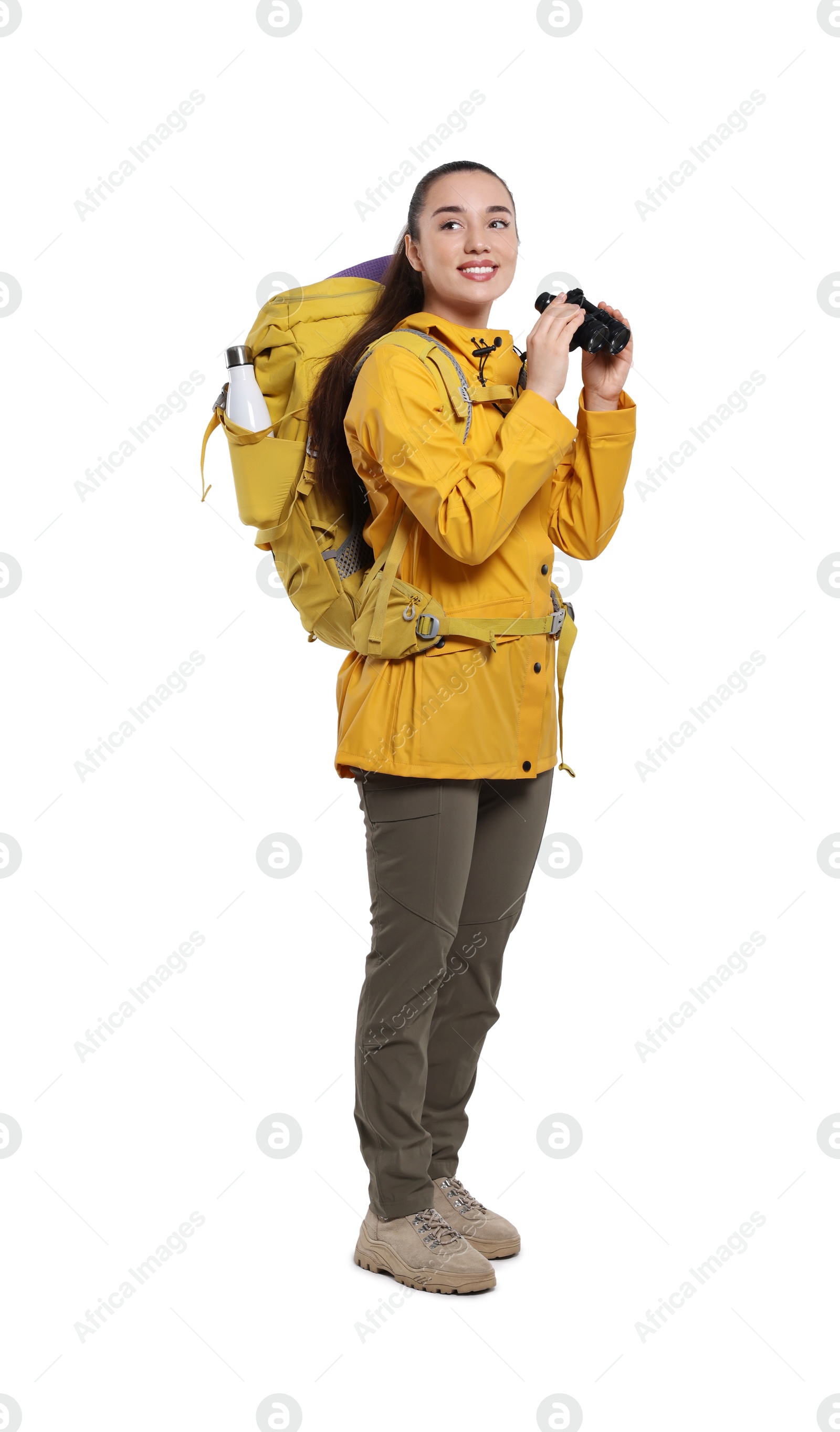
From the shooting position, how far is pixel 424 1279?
3730mm

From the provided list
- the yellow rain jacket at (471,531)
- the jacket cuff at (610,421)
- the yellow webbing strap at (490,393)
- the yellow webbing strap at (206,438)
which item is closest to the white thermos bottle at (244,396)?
the yellow webbing strap at (206,438)

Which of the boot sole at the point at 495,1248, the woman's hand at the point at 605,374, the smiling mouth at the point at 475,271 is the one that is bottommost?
the boot sole at the point at 495,1248

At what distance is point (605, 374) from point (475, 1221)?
7.79 ft

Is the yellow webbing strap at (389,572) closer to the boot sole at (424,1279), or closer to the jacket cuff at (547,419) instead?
the jacket cuff at (547,419)

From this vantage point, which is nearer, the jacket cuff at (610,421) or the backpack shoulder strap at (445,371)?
→ the backpack shoulder strap at (445,371)

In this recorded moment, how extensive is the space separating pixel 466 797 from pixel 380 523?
0.75m

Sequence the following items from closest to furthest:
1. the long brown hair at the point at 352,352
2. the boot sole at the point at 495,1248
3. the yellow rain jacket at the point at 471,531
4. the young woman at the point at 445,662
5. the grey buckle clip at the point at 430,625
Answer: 1. the yellow rain jacket at the point at 471,531
2. the young woman at the point at 445,662
3. the grey buckle clip at the point at 430,625
4. the long brown hair at the point at 352,352
5. the boot sole at the point at 495,1248

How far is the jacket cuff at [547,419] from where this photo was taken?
3.36 metres

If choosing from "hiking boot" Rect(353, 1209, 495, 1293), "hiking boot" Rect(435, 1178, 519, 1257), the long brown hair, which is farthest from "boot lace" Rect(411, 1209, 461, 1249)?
the long brown hair

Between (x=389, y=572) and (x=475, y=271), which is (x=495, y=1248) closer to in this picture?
(x=389, y=572)

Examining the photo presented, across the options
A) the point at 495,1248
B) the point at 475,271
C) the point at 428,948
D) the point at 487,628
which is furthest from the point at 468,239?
the point at 495,1248

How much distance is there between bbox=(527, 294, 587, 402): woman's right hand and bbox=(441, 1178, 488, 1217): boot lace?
7.35 ft

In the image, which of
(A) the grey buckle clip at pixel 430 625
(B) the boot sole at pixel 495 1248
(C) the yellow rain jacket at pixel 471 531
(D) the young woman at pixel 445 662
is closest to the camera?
(C) the yellow rain jacket at pixel 471 531

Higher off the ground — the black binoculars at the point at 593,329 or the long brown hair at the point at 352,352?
the black binoculars at the point at 593,329
